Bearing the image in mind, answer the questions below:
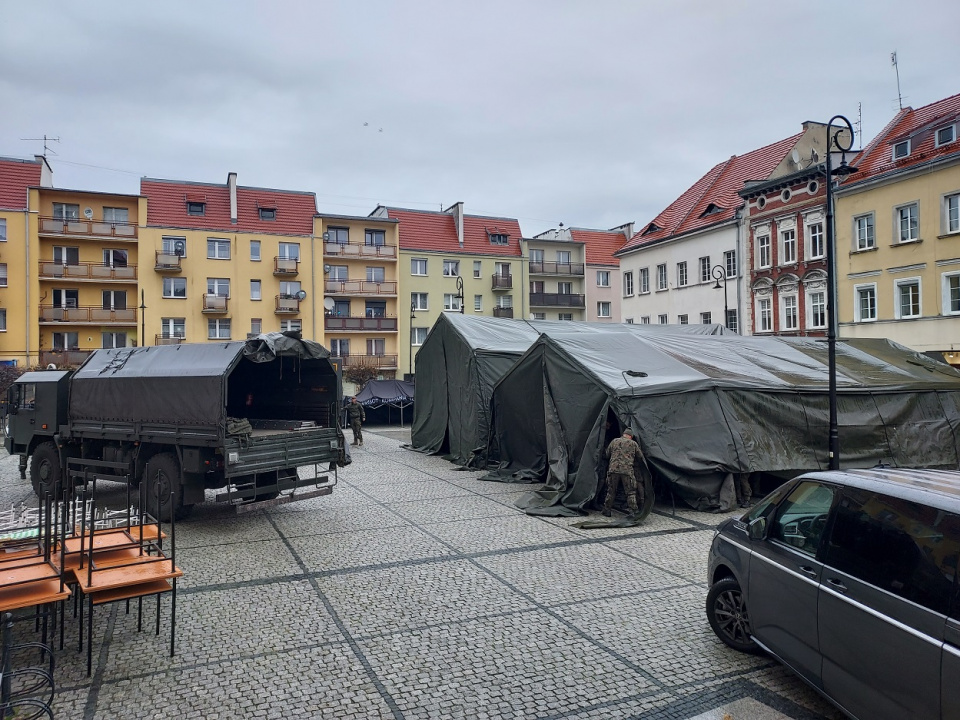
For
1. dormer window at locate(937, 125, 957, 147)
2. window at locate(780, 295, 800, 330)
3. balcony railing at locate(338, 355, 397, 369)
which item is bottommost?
balcony railing at locate(338, 355, 397, 369)

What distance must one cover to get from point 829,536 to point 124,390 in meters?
11.2

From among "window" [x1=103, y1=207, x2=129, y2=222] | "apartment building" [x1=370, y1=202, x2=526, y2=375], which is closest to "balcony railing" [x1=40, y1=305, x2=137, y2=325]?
"window" [x1=103, y1=207, x2=129, y2=222]

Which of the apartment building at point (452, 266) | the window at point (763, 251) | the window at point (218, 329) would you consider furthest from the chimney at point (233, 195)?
the window at point (763, 251)

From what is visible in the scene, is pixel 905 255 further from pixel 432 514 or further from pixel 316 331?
pixel 316 331

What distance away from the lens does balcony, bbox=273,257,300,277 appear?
4656 centimetres

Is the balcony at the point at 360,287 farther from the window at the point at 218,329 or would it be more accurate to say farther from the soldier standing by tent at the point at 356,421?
the soldier standing by tent at the point at 356,421

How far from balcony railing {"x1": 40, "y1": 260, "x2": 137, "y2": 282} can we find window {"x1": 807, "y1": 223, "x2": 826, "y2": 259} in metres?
40.2

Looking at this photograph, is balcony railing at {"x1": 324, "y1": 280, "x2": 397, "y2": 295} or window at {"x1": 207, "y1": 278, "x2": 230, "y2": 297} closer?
window at {"x1": 207, "y1": 278, "x2": 230, "y2": 297}

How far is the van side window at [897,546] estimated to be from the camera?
3.50m

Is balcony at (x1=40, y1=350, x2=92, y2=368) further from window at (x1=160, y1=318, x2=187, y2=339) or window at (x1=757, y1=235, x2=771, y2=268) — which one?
window at (x1=757, y1=235, x2=771, y2=268)

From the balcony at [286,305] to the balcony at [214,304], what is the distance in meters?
3.32

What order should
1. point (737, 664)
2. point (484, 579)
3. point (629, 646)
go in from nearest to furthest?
point (737, 664) → point (629, 646) → point (484, 579)

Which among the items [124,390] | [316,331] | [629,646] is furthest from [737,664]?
[316,331]

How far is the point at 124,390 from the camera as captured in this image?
38.4 ft
